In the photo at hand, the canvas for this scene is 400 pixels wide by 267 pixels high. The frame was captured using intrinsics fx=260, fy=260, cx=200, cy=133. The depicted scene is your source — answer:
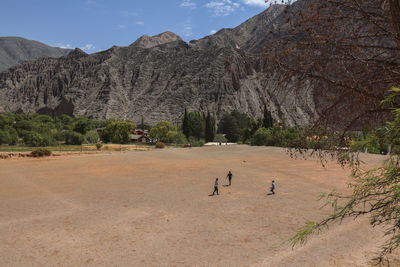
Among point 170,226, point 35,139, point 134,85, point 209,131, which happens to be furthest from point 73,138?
point 134,85

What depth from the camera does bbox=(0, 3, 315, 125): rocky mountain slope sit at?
129250 mm

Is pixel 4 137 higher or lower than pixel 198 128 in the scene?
lower

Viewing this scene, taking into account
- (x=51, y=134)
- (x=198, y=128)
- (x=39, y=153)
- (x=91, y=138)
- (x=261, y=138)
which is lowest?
(x=39, y=153)

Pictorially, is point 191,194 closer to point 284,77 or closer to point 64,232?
point 64,232

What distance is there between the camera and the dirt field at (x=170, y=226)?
9938mm

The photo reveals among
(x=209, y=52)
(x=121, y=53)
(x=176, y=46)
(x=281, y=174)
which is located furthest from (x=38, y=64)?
(x=281, y=174)

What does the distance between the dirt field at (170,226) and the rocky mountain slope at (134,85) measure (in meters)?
96.8

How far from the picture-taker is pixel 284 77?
3.63 m

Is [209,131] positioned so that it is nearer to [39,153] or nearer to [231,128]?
[231,128]

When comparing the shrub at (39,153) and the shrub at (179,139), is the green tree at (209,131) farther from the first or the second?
the shrub at (39,153)

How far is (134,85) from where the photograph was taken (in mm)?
155625

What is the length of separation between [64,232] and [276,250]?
971 cm

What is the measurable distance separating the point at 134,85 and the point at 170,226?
496ft

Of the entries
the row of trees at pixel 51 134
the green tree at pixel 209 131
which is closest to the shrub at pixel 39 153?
the row of trees at pixel 51 134
